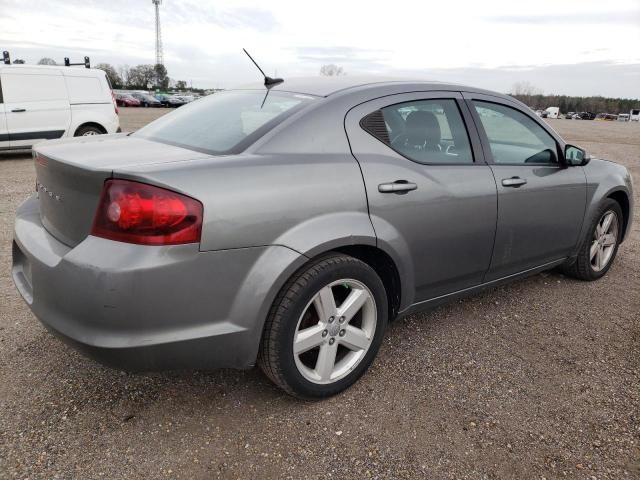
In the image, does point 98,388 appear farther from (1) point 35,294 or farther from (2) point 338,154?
(2) point 338,154

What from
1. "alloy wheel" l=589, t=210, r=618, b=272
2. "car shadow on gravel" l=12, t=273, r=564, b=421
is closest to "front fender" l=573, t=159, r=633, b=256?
"alloy wheel" l=589, t=210, r=618, b=272

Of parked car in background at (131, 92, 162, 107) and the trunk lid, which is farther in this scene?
parked car in background at (131, 92, 162, 107)

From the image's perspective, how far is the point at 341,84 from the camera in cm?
276

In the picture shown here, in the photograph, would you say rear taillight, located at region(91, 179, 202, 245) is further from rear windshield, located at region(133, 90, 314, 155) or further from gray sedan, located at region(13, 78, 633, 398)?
rear windshield, located at region(133, 90, 314, 155)

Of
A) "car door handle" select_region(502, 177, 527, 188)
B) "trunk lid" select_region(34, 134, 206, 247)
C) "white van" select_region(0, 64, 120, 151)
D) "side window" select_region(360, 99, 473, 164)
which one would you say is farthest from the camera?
"white van" select_region(0, 64, 120, 151)

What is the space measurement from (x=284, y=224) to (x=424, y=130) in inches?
44.8

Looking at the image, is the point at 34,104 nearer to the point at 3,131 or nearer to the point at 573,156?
the point at 3,131

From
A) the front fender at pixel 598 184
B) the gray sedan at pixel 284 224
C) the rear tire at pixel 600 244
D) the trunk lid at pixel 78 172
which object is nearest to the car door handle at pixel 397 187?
the gray sedan at pixel 284 224

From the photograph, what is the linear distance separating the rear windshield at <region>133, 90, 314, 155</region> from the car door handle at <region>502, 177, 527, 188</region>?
1.32m

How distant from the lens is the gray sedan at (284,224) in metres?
1.92

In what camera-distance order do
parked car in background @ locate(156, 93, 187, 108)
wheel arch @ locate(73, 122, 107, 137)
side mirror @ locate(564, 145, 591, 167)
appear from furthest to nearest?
1. parked car in background @ locate(156, 93, 187, 108)
2. wheel arch @ locate(73, 122, 107, 137)
3. side mirror @ locate(564, 145, 591, 167)

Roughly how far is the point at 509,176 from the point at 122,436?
253 cm

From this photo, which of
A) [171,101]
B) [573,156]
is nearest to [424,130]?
[573,156]

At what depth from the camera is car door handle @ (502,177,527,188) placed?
10.0ft
